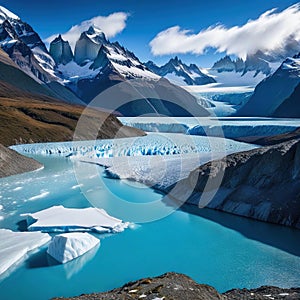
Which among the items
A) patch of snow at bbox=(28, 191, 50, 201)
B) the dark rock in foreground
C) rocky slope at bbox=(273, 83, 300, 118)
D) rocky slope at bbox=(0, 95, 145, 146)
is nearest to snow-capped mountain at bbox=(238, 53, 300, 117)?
rocky slope at bbox=(273, 83, 300, 118)

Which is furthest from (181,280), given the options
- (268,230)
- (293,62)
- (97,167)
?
(293,62)

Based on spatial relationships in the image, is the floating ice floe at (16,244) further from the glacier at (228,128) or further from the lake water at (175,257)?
the glacier at (228,128)

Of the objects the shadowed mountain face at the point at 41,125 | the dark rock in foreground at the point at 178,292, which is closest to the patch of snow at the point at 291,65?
the shadowed mountain face at the point at 41,125

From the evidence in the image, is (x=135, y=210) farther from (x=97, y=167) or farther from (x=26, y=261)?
(x=97, y=167)

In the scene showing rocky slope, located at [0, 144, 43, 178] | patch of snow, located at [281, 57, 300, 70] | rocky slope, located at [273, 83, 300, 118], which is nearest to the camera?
rocky slope, located at [0, 144, 43, 178]

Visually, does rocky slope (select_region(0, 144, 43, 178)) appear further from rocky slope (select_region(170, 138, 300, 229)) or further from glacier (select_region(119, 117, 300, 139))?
glacier (select_region(119, 117, 300, 139))

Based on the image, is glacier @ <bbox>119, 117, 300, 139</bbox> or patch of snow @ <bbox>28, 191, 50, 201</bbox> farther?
glacier @ <bbox>119, 117, 300, 139</bbox>
